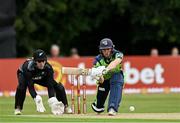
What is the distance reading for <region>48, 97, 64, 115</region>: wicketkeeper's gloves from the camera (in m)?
17.4

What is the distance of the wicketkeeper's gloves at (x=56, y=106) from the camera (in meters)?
17.4

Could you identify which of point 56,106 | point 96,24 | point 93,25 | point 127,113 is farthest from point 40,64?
point 93,25

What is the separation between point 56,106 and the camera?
1753 cm

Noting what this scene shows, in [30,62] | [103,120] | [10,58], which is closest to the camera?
[103,120]

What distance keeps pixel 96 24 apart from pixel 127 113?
64.3 feet

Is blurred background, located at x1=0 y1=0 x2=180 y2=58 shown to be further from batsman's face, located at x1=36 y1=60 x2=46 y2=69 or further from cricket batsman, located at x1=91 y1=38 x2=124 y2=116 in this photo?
batsman's face, located at x1=36 y1=60 x2=46 y2=69

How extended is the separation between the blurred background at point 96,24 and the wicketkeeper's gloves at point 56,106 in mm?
18335

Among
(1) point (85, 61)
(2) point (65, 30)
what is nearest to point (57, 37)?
(2) point (65, 30)

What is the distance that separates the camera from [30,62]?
17.6 meters

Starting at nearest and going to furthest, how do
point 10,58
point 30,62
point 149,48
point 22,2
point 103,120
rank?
point 103,120 < point 30,62 < point 10,58 < point 22,2 < point 149,48

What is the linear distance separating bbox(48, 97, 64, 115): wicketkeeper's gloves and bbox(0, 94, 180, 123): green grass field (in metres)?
0.14

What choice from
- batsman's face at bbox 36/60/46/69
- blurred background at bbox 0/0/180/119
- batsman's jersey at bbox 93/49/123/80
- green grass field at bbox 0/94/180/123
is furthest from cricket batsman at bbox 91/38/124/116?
blurred background at bbox 0/0/180/119

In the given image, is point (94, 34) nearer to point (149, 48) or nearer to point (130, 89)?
point (149, 48)

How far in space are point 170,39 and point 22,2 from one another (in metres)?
6.76
